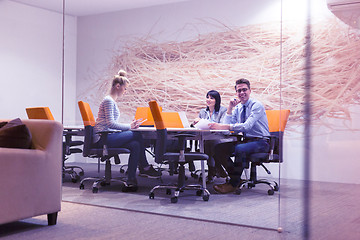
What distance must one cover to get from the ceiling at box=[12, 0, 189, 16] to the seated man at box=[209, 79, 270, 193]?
1.27m

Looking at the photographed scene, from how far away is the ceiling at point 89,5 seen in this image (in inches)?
189

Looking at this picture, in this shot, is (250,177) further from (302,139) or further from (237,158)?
(302,139)

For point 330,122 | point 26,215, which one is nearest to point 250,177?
point 330,122

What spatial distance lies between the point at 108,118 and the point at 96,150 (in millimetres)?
412

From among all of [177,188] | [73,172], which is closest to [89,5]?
[73,172]

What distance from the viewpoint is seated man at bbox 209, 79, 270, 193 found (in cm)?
410

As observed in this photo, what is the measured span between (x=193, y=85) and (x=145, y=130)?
2.48 ft

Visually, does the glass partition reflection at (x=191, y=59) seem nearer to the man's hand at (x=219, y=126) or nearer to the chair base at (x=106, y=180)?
the man's hand at (x=219, y=126)

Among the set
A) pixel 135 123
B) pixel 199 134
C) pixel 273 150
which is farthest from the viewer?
pixel 135 123

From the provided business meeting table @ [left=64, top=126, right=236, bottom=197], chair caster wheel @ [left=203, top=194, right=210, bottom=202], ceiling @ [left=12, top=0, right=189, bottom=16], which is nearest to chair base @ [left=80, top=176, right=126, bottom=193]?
business meeting table @ [left=64, top=126, right=236, bottom=197]

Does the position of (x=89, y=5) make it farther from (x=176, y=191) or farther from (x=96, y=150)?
(x=176, y=191)

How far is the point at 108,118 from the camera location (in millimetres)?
4973

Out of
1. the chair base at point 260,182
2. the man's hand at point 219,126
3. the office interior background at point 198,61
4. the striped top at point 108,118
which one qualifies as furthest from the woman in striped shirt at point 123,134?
the chair base at point 260,182

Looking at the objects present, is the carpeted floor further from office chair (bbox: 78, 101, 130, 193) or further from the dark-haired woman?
the dark-haired woman
